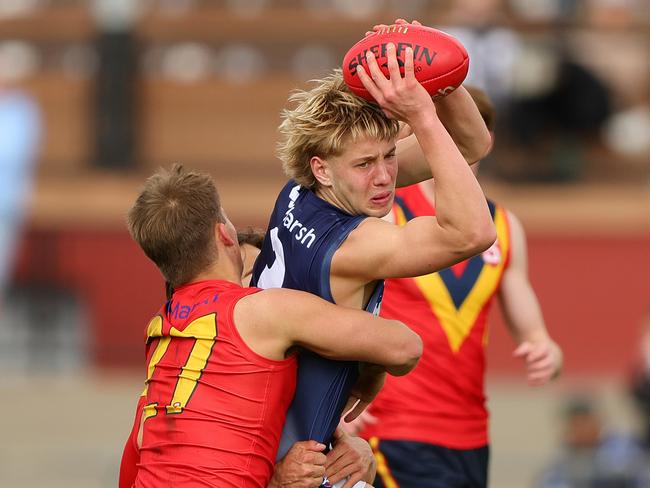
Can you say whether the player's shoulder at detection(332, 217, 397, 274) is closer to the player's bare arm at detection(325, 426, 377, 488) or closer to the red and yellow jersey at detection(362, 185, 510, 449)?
the player's bare arm at detection(325, 426, 377, 488)

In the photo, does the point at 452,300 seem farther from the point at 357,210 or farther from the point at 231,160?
the point at 231,160

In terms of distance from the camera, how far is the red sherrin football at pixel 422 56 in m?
4.15

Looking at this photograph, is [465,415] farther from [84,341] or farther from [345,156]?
[84,341]

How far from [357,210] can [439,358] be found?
59.6 inches

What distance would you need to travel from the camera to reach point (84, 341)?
1317 cm

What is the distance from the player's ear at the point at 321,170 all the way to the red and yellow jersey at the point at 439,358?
1364 millimetres

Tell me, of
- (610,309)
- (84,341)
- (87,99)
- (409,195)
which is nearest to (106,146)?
(87,99)

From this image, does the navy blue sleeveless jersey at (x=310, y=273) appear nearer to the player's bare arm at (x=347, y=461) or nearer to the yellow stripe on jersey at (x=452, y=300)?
the player's bare arm at (x=347, y=461)

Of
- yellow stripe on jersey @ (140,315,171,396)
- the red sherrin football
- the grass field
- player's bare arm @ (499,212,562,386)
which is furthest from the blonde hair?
the grass field

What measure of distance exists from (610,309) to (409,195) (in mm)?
7186

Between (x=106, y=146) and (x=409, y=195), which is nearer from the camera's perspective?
(x=409, y=195)

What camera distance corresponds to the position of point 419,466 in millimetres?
5668

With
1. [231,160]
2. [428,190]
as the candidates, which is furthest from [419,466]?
[231,160]

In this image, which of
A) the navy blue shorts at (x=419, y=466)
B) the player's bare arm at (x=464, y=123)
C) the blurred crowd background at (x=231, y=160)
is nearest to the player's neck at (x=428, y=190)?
the navy blue shorts at (x=419, y=466)
